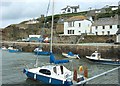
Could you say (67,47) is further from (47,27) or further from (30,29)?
(30,29)

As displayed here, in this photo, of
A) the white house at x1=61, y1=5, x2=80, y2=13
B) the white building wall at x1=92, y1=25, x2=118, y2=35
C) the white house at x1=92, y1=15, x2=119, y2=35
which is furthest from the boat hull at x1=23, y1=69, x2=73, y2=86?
the white house at x1=61, y1=5, x2=80, y2=13

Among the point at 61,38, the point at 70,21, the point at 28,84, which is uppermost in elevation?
the point at 70,21

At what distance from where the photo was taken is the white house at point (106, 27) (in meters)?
48.6

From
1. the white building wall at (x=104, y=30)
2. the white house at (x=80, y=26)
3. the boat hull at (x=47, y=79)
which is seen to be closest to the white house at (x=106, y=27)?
the white building wall at (x=104, y=30)

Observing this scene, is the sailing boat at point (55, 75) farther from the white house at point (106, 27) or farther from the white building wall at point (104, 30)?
the white house at point (106, 27)

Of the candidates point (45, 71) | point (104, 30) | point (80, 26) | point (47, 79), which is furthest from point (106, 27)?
point (47, 79)

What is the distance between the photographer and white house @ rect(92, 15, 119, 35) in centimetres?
4859

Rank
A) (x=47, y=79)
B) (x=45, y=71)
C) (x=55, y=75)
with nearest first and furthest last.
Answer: (x=55, y=75) < (x=47, y=79) < (x=45, y=71)

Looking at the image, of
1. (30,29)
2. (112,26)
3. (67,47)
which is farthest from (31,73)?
(30,29)

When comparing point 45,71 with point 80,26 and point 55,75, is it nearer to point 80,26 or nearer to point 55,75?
point 55,75

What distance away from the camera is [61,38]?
5238cm

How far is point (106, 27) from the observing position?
162ft

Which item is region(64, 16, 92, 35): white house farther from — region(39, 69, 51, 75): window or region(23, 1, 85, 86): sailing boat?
region(23, 1, 85, 86): sailing boat

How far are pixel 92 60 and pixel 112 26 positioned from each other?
66.9ft
